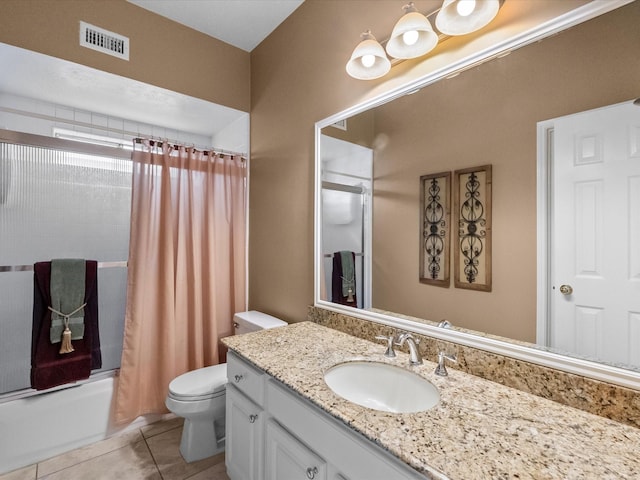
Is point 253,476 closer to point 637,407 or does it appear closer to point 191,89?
point 637,407

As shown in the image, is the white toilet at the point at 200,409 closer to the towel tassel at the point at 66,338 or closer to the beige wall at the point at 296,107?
the beige wall at the point at 296,107

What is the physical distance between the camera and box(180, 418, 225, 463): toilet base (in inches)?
69.8

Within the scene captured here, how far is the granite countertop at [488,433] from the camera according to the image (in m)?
0.65

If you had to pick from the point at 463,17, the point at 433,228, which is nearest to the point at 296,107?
the point at 463,17

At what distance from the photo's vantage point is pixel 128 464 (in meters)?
1.75

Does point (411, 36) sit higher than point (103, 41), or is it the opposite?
point (103, 41)

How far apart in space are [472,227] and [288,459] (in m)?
1.06

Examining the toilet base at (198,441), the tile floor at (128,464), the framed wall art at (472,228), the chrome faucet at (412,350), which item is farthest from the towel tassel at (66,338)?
the framed wall art at (472,228)

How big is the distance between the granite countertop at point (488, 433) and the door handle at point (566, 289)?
329 millimetres

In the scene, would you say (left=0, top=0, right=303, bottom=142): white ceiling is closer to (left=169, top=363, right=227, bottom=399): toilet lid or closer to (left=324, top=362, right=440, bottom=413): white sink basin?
(left=169, top=363, right=227, bottom=399): toilet lid

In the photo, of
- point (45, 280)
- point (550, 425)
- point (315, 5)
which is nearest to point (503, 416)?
point (550, 425)

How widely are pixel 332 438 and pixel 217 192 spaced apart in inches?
74.1

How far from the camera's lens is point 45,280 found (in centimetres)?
180

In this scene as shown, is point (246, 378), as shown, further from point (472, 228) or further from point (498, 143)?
point (498, 143)
